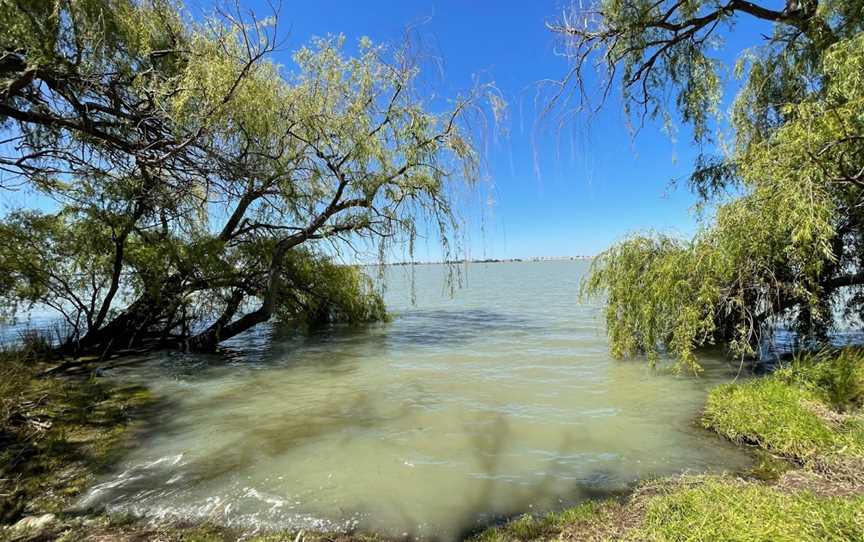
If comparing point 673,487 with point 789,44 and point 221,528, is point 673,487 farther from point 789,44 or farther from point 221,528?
point 789,44

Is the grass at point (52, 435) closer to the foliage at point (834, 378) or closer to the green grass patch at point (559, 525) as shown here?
the green grass patch at point (559, 525)

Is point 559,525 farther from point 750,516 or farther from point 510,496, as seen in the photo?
point 750,516

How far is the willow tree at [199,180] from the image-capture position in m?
5.82

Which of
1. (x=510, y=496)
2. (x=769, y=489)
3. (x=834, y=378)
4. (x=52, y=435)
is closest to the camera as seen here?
(x=769, y=489)

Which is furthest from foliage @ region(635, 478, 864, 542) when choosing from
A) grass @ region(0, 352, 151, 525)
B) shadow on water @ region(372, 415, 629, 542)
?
grass @ region(0, 352, 151, 525)

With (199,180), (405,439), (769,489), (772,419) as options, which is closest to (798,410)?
(772,419)

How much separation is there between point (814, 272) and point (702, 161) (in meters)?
3.53

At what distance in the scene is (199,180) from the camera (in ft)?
19.7

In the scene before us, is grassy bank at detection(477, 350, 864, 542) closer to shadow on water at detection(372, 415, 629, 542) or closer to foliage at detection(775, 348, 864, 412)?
foliage at detection(775, 348, 864, 412)

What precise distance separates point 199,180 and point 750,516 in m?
6.60

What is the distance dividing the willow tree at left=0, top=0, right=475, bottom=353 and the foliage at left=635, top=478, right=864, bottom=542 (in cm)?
556

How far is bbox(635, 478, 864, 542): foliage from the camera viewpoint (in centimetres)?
247

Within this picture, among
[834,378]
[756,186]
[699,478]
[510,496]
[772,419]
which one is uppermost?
[756,186]

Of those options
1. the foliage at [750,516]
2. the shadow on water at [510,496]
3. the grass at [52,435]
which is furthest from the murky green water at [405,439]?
the foliage at [750,516]
